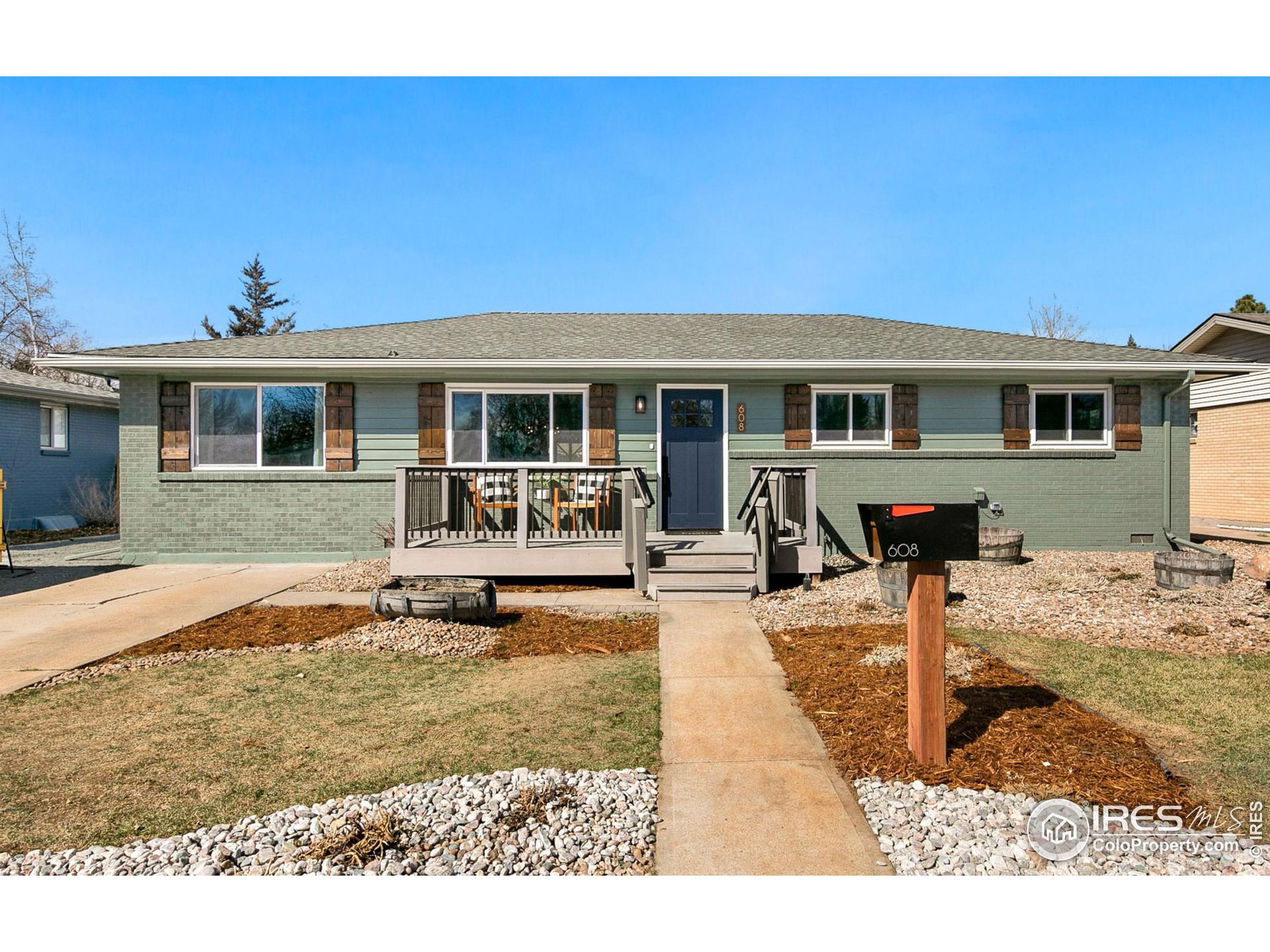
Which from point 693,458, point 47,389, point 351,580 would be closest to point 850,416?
point 693,458

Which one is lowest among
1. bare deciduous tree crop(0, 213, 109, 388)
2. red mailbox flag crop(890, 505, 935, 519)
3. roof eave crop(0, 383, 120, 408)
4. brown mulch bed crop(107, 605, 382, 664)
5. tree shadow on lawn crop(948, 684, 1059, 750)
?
brown mulch bed crop(107, 605, 382, 664)

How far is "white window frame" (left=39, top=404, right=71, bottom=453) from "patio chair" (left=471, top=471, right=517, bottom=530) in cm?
1261

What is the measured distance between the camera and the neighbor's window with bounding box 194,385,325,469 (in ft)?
33.3

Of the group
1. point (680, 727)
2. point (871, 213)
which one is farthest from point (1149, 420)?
point (680, 727)

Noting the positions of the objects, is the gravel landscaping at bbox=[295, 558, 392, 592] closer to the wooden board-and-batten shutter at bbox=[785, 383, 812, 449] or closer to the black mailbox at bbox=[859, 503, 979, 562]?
the wooden board-and-batten shutter at bbox=[785, 383, 812, 449]

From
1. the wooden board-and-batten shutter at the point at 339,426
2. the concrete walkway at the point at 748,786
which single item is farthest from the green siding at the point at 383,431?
the concrete walkway at the point at 748,786

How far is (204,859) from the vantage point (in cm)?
248

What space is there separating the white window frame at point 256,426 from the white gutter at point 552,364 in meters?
0.38

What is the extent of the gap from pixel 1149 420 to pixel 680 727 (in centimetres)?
1049

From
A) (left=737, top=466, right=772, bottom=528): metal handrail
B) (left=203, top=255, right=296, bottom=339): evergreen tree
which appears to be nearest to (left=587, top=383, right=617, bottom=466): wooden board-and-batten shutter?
(left=737, top=466, right=772, bottom=528): metal handrail

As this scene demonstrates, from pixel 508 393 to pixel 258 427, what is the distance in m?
3.70

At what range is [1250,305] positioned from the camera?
31531 millimetres

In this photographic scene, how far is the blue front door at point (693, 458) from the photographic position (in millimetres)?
10406

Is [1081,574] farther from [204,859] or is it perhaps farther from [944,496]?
[204,859]
